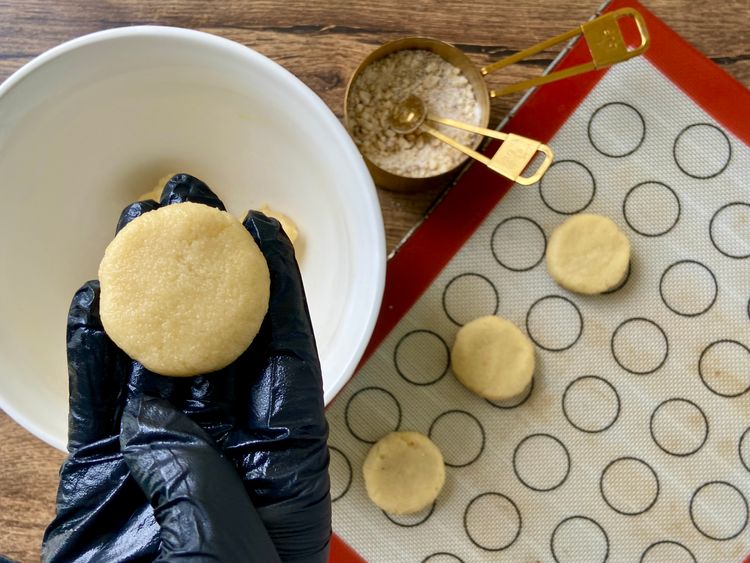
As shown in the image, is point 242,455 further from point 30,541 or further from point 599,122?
point 599,122

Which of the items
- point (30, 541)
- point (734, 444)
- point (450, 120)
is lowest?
point (30, 541)

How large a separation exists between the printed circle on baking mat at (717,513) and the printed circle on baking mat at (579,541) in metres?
0.13

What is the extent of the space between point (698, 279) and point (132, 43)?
769mm

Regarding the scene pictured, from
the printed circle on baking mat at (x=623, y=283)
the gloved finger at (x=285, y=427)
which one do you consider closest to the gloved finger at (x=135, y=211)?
the gloved finger at (x=285, y=427)

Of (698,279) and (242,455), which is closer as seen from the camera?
(242,455)

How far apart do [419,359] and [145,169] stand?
43 cm

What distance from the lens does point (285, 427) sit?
0.63 meters

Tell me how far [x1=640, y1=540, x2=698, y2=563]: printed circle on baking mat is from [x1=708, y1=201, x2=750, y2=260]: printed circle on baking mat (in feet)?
1.32

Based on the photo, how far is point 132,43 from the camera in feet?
2.27

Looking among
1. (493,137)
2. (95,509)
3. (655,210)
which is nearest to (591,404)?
(655,210)

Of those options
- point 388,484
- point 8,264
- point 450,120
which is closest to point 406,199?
point 450,120

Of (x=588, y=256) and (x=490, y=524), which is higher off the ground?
(x=588, y=256)

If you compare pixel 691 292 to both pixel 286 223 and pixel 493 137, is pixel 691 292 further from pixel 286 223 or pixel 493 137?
pixel 286 223

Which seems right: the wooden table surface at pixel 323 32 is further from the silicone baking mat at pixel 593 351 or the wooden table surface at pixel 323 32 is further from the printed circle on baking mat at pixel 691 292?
the printed circle on baking mat at pixel 691 292
